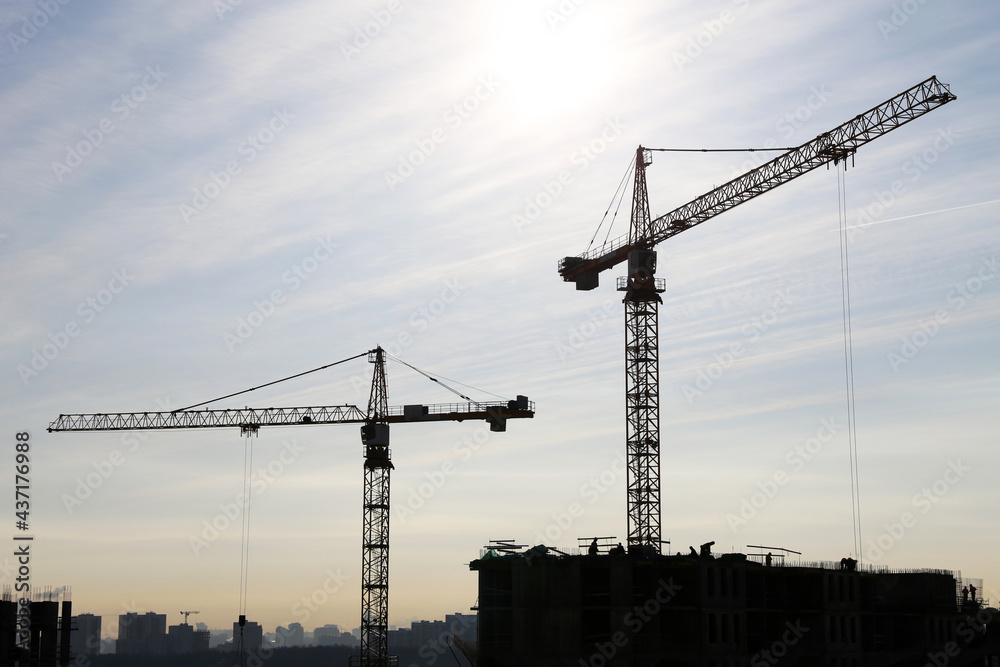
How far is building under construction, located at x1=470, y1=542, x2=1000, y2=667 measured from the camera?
72.4 meters

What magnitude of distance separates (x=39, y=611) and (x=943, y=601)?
227 feet

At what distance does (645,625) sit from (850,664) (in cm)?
2087

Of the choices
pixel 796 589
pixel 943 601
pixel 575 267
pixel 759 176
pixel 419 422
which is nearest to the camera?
pixel 796 589

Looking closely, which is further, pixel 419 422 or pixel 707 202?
pixel 419 422

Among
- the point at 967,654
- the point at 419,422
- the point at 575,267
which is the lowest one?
the point at 967,654

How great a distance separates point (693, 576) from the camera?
2990 inches

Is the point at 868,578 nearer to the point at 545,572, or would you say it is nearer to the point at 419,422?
the point at 545,572

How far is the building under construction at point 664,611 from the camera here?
72.4 meters

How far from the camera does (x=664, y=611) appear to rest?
75375 millimetres

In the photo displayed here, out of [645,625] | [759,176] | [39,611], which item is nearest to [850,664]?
[645,625]

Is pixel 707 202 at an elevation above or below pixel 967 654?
above

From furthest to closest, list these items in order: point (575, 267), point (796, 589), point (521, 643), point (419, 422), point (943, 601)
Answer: point (419, 422)
point (575, 267)
point (943, 601)
point (796, 589)
point (521, 643)

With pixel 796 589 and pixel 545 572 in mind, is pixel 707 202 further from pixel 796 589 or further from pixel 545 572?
pixel 545 572

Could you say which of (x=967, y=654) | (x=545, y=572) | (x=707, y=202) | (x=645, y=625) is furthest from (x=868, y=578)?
(x=707, y=202)
